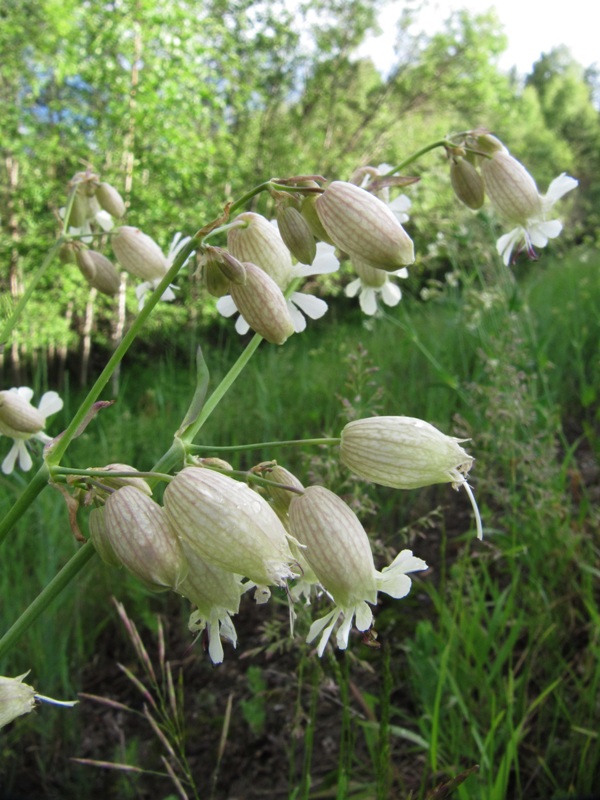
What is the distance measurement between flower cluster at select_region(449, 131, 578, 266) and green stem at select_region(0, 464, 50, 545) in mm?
624

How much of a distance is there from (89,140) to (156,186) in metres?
0.70

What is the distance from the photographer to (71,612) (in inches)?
57.0

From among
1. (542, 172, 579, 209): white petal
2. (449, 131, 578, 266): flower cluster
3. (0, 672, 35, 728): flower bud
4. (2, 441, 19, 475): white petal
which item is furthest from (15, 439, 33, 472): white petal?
(542, 172, 579, 209): white petal

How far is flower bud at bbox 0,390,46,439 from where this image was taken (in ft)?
2.58

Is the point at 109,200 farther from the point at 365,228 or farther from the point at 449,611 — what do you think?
the point at 449,611

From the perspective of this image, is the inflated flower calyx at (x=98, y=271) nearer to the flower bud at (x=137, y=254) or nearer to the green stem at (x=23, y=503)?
the flower bud at (x=137, y=254)

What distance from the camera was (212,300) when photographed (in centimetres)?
484

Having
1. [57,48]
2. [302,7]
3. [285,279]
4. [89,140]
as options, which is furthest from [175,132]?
[285,279]

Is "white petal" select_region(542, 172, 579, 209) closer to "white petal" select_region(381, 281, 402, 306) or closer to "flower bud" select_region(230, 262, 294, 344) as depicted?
"white petal" select_region(381, 281, 402, 306)

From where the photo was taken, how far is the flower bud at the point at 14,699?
539mm

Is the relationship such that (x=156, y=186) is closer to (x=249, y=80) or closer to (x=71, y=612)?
(x=249, y=80)

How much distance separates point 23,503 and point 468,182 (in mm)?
658

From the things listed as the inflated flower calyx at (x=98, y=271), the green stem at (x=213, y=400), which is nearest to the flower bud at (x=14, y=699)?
the green stem at (x=213, y=400)

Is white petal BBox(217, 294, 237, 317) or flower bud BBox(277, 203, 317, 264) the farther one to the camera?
white petal BBox(217, 294, 237, 317)
